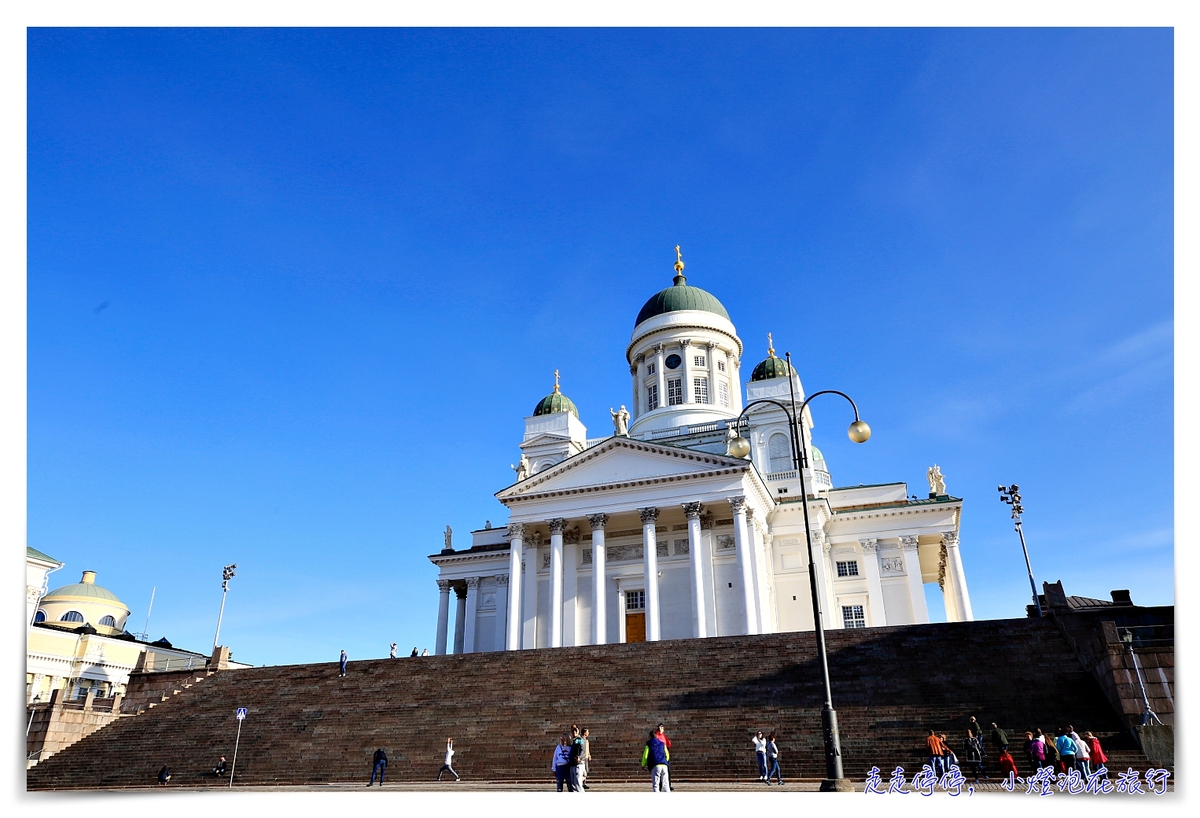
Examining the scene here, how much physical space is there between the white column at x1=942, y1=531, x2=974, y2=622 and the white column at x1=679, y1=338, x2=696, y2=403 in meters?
17.6

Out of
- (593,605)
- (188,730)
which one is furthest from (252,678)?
(593,605)

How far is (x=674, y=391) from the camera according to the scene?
173ft

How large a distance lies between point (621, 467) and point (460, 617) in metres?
16.9

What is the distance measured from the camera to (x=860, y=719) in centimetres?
2027

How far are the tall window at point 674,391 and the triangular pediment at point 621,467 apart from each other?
13996 millimetres

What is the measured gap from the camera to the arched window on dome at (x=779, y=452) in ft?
148

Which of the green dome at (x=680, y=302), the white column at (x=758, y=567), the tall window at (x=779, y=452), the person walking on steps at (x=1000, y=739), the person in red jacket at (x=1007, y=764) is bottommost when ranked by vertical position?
the person in red jacket at (x=1007, y=764)

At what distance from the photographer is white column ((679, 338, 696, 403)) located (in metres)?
51.7

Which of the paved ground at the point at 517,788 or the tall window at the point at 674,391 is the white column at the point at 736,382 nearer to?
the tall window at the point at 674,391

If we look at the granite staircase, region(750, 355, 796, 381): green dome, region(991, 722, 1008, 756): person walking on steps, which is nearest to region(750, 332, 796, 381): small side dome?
region(750, 355, 796, 381): green dome

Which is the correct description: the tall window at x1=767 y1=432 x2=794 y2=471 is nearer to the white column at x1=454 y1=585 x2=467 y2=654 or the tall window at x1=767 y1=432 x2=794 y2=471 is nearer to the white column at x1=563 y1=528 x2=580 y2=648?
the white column at x1=563 y1=528 x2=580 y2=648

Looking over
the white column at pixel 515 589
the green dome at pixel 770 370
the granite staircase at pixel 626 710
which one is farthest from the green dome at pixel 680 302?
the granite staircase at pixel 626 710

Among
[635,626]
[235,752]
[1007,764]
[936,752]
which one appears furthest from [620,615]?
[1007,764]

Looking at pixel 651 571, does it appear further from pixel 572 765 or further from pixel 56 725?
pixel 56 725
